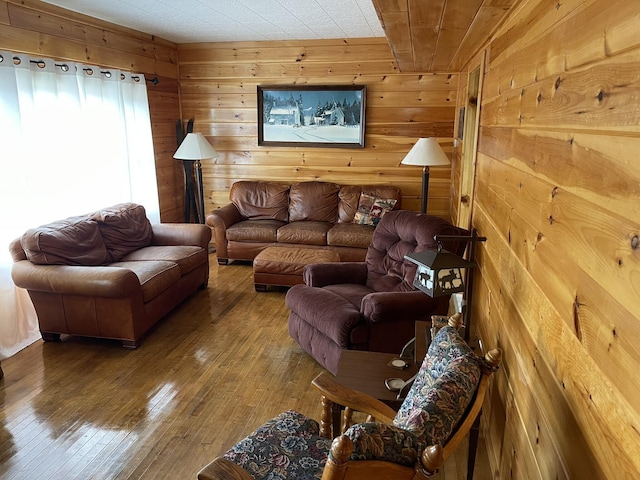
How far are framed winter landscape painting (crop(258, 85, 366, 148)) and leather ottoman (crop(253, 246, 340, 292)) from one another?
1.69 m

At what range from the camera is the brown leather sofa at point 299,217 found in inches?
190

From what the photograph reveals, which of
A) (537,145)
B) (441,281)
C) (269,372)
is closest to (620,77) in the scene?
(537,145)

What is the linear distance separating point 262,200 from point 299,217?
50 cm

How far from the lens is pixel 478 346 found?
2.03m

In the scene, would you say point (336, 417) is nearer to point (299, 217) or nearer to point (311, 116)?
point (299, 217)

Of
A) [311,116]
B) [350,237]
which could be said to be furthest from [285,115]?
[350,237]

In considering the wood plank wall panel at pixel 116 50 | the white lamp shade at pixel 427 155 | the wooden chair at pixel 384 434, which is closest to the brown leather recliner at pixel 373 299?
the wooden chair at pixel 384 434

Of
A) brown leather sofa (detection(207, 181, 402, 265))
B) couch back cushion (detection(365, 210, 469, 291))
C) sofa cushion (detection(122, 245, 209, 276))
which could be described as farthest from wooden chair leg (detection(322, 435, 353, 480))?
brown leather sofa (detection(207, 181, 402, 265))

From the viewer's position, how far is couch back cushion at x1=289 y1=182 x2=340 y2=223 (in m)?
5.28

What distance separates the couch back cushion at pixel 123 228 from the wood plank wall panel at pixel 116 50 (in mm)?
1201

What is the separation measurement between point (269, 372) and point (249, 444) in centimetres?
134

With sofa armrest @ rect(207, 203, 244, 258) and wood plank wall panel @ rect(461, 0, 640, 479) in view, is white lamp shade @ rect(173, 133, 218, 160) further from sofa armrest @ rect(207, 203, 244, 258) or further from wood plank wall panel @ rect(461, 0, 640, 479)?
wood plank wall panel @ rect(461, 0, 640, 479)

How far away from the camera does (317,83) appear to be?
532 centimetres

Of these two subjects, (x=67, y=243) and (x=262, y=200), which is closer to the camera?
(x=67, y=243)
